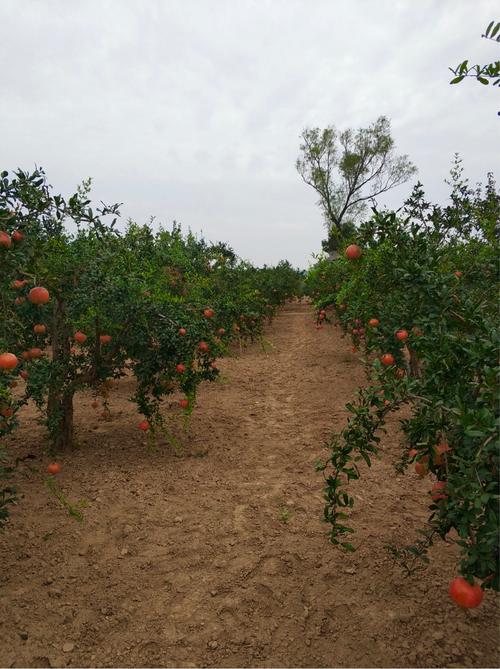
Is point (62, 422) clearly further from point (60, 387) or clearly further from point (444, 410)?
point (444, 410)

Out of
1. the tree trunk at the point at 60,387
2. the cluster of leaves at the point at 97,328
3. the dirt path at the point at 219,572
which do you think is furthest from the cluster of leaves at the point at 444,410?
the tree trunk at the point at 60,387

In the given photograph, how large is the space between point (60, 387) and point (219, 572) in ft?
7.84

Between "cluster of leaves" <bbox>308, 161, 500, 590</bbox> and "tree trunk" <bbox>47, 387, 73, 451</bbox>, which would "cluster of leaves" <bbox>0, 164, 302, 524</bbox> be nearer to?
"tree trunk" <bbox>47, 387, 73, 451</bbox>

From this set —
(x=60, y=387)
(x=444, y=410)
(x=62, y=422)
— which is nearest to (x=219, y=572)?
(x=444, y=410)

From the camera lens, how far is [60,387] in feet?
14.2

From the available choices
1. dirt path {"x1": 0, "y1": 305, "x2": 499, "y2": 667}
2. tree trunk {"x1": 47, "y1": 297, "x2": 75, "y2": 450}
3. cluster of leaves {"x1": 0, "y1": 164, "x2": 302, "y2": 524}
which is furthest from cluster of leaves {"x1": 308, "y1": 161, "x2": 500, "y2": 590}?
tree trunk {"x1": 47, "y1": 297, "x2": 75, "y2": 450}

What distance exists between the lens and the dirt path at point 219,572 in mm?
2229

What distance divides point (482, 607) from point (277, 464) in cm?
230

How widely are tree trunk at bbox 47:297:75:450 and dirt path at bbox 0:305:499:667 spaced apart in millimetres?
240

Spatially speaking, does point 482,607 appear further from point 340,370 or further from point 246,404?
point 340,370

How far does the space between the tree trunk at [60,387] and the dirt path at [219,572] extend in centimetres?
24

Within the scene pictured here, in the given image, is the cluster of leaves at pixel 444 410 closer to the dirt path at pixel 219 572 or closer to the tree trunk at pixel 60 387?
the dirt path at pixel 219 572

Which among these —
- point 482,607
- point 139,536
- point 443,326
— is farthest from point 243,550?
point 443,326

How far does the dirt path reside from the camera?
2.23 metres
